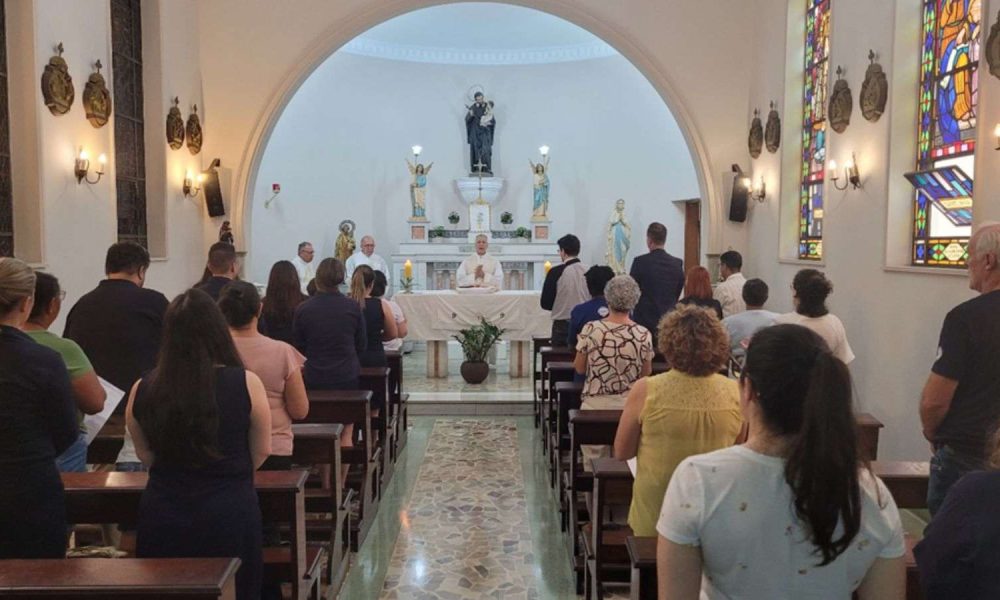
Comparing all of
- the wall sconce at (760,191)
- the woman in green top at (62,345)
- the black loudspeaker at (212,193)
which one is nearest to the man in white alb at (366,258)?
the black loudspeaker at (212,193)

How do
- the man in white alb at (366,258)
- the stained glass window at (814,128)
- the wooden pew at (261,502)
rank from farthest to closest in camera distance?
1. the man in white alb at (366,258)
2. the stained glass window at (814,128)
3. the wooden pew at (261,502)

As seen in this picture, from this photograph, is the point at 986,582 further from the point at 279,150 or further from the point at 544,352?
the point at 279,150

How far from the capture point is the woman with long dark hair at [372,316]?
5480 millimetres

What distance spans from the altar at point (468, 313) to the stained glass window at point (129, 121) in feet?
9.39

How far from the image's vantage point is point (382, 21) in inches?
375

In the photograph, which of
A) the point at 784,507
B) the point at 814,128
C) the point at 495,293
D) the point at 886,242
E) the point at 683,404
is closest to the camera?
the point at 784,507

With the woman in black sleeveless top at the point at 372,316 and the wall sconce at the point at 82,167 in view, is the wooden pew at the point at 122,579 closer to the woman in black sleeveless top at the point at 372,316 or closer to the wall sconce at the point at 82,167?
the woman in black sleeveless top at the point at 372,316

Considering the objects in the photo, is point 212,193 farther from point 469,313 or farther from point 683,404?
point 683,404

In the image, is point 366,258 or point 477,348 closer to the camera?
point 477,348

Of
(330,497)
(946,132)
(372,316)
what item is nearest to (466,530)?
(330,497)

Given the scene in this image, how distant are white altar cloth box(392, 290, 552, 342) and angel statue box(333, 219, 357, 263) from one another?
3999 mm

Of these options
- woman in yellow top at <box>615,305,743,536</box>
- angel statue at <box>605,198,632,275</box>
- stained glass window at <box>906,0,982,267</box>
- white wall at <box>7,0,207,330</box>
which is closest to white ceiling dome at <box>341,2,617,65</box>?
angel statue at <box>605,198,632,275</box>

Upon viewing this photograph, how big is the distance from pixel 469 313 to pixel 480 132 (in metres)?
5.91

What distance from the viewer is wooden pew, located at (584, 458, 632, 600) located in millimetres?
3215
